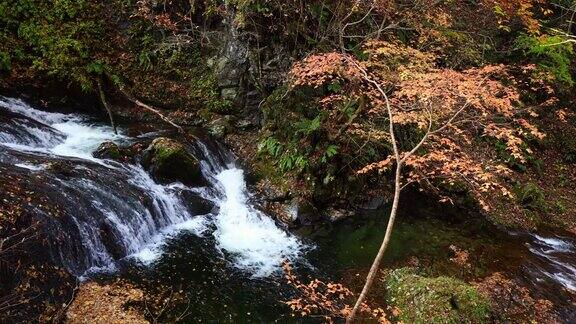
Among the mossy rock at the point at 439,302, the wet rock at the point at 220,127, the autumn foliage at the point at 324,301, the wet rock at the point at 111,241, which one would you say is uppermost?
the wet rock at the point at 220,127

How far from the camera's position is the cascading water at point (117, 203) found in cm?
830

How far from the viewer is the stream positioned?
8.09 m

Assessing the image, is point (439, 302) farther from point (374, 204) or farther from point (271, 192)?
point (271, 192)

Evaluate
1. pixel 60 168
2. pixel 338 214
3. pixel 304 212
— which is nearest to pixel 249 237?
pixel 304 212

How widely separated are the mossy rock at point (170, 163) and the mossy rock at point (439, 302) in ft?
20.2

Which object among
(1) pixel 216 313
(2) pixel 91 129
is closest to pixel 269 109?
(2) pixel 91 129

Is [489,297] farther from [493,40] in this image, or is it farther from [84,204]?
[493,40]

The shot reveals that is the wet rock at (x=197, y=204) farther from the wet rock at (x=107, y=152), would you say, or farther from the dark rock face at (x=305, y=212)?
the dark rock face at (x=305, y=212)

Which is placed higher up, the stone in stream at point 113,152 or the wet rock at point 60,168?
the stone in stream at point 113,152

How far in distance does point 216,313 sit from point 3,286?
11.0ft

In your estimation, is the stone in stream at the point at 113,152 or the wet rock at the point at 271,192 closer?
the stone in stream at the point at 113,152

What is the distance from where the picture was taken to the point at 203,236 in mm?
10164

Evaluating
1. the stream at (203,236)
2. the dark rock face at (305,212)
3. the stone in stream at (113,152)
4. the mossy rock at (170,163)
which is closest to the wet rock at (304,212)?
the dark rock face at (305,212)

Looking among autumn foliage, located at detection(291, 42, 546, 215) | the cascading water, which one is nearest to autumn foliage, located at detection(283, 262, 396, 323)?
the cascading water
